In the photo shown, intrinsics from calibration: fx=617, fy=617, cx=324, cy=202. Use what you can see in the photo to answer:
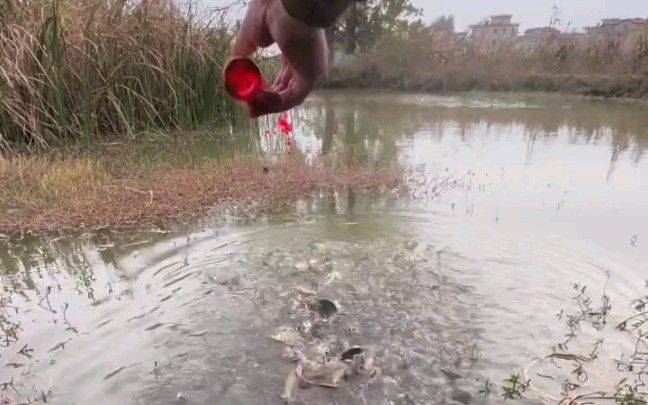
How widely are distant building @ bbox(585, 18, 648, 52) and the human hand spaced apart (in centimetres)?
1449

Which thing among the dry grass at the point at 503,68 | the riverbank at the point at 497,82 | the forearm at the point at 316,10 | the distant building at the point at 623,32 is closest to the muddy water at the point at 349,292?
the forearm at the point at 316,10

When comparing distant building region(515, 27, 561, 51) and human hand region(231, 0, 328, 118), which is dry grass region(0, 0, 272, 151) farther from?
distant building region(515, 27, 561, 51)

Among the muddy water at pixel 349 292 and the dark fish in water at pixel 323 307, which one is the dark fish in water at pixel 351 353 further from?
the dark fish in water at pixel 323 307

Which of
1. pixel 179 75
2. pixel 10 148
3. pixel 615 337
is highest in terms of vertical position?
pixel 179 75

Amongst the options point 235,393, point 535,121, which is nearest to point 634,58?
point 535,121

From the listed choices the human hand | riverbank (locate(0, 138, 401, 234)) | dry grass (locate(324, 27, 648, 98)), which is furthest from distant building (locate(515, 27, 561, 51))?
the human hand

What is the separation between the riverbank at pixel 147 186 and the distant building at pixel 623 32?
33.1 feet

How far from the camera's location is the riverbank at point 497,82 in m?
12.7

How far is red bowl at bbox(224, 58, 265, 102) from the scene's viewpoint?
531mm

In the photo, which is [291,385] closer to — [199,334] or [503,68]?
[199,334]

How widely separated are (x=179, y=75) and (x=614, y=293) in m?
5.15

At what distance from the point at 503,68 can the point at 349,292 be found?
12602 millimetres

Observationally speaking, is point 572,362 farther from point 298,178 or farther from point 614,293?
point 298,178

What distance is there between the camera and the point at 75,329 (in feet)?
9.05
